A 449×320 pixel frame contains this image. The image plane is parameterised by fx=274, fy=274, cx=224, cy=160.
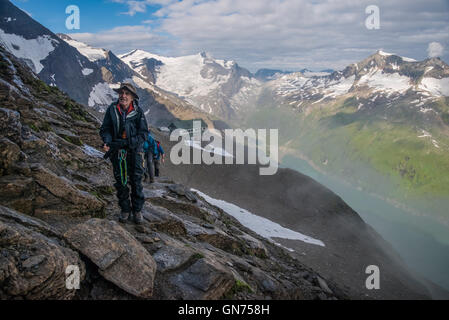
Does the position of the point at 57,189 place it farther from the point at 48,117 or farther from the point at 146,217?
the point at 48,117

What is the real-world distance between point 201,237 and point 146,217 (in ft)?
9.54

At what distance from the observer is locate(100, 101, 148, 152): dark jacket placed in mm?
8602

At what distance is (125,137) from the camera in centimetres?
871

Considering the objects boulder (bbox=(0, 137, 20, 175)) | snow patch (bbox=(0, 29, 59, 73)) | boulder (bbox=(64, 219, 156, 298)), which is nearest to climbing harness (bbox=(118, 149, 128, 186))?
boulder (bbox=(64, 219, 156, 298))

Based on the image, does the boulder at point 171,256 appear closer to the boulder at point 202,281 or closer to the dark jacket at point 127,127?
the boulder at point 202,281

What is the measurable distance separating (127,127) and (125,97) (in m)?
0.94

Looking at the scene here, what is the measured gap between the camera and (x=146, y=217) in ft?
34.1

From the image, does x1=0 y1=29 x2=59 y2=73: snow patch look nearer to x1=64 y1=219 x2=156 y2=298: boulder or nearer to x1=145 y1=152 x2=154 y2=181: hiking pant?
x1=145 y1=152 x2=154 y2=181: hiking pant

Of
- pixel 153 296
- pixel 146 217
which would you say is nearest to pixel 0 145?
pixel 146 217

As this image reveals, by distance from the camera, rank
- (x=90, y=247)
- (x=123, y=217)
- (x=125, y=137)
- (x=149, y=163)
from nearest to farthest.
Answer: (x=90, y=247) < (x=125, y=137) < (x=123, y=217) < (x=149, y=163)

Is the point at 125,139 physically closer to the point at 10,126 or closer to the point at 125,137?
the point at 125,137

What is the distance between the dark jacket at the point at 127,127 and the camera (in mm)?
8602

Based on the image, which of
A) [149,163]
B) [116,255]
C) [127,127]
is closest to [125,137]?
[127,127]

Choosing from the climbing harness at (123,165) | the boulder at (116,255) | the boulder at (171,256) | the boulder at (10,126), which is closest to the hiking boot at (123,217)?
the climbing harness at (123,165)
